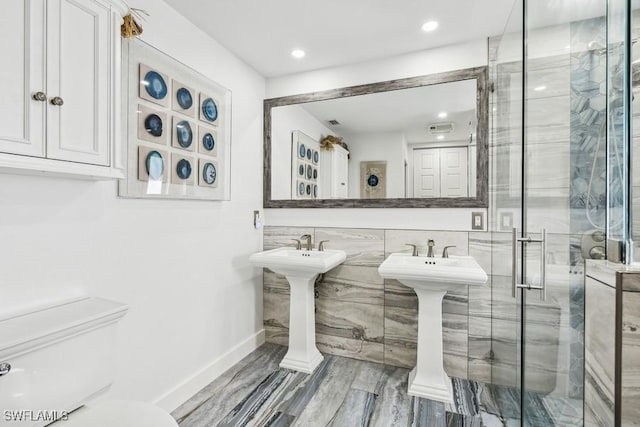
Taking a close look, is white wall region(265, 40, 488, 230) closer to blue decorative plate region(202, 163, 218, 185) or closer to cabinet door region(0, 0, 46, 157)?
blue decorative plate region(202, 163, 218, 185)

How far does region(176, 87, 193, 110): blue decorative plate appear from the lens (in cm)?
188

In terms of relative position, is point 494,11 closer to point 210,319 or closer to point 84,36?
point 84,36

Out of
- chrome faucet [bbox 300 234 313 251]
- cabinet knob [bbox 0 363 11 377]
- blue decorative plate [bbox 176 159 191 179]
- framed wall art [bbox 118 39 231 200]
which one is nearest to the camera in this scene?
cabinet knob [bbox 0 363 11 377]

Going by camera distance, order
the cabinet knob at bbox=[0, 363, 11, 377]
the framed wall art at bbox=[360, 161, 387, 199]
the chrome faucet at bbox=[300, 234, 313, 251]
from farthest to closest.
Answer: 1. the chrome faucet at bbox=[300, 234, 313, 251]
2. the framed wall art at bbox=[360, 161, 387, 199]
3. the cabinet knob at bbox=[0, 363, 11, 377]

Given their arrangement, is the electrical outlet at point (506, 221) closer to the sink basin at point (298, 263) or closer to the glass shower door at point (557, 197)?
the glass shower door at point (557, 197)

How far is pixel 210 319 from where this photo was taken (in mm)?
2139

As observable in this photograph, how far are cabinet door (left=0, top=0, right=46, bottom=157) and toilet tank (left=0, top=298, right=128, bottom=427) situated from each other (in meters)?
0.60

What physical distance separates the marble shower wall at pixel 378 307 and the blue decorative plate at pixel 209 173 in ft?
2.63

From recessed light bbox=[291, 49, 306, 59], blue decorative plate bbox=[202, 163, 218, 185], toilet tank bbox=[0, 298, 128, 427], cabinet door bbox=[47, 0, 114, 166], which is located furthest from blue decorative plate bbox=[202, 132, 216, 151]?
toilet tank bbox=[0, 298, 128, 427]

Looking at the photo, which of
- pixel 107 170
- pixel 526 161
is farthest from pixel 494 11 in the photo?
pixel 107 170

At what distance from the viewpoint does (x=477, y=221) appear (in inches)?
85.1

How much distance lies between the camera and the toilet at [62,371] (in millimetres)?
958

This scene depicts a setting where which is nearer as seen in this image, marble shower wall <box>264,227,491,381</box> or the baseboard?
the baseboard

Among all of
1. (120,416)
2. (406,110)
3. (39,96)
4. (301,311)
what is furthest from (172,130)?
(406,110)
